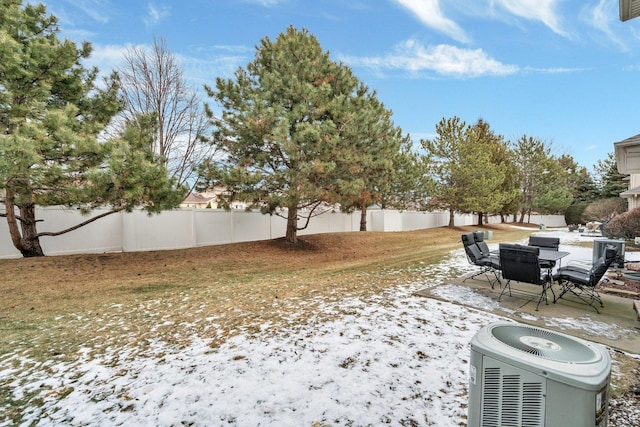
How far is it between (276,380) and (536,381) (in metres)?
2.05

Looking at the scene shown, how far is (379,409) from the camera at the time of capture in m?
2.35

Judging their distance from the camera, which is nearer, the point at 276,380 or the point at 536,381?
the point at 536,381

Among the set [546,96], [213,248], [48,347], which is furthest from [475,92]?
[48,347]

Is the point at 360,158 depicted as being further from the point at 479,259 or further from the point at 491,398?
the point at 491,398

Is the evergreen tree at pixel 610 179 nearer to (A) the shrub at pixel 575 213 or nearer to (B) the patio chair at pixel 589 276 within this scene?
(A) the shrub at pixel 575 213

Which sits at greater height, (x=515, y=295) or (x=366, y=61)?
(x=366, y=61)

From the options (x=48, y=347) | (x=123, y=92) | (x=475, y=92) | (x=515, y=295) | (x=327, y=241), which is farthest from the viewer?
(x=475, y=92)

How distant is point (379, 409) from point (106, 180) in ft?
21.1

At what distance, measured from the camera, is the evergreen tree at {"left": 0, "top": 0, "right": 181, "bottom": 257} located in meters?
5.66

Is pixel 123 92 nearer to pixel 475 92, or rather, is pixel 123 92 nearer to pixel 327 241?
pixel 327 241

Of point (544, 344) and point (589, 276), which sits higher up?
point (544, 344)

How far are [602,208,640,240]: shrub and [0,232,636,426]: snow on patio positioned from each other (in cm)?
1247

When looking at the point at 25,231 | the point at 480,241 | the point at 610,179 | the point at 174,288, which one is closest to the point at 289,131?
the point at 174,288

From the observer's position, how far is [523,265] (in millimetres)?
4859
